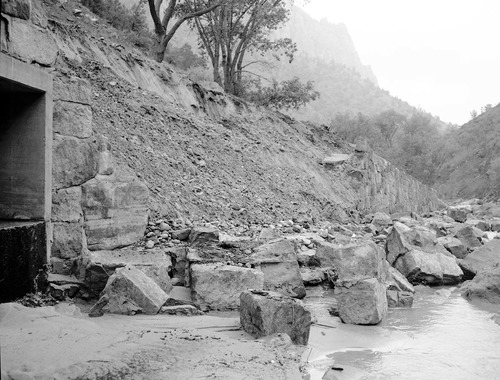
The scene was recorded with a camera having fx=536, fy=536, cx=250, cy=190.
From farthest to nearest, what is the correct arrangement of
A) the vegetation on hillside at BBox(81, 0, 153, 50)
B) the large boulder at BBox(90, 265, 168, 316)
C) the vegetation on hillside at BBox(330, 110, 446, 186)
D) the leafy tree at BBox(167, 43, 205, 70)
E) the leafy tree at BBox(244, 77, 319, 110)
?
the vegetation on hillside at BBox(330, 110, 446, 186) → the leafy tree at BBox(167, 43, 205, 70) → the leafy tree at BBox(244, 77, 319, 110) → the vegetation on hillside at BBox(81, 0, 153, 50) → the large boulder at BBox(90, 265, 168, 316)

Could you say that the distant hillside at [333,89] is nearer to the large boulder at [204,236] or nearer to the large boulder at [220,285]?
the large boulder at [204,236]

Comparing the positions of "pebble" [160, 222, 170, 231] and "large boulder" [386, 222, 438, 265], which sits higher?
"pebble" [160, 222, 170, 231]

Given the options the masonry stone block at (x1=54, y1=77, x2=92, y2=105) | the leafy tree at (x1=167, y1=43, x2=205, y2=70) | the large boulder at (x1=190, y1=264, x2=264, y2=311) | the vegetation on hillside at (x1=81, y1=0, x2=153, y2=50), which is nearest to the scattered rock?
the large boulder at (x1=190, y1=264, x2=264, y2=311)

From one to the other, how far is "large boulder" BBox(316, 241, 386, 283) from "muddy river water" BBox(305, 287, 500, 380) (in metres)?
0.67

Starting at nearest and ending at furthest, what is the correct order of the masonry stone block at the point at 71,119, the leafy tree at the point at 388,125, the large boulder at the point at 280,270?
the masonry stone block at the point at 71,119
the large boulder at the point at 280,270
the leafy tree at the point at 388,125

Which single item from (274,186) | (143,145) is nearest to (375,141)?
(274,186)

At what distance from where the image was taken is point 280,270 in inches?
273

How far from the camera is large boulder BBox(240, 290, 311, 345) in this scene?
469cm

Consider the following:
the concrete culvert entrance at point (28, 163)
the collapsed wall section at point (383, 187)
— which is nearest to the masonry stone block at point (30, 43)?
the concrete culvert entrance at point (28, 163)

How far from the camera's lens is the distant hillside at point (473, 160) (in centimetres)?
4050

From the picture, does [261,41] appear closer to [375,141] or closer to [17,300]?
[17,300]

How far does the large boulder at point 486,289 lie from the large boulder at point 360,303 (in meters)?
2.27

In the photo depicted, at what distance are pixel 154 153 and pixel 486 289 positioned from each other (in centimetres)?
600

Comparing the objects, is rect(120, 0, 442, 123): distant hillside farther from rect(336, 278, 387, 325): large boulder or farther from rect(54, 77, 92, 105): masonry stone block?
rect(336, 278, 387, 325): large boulder
